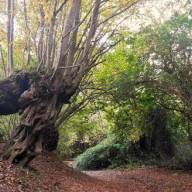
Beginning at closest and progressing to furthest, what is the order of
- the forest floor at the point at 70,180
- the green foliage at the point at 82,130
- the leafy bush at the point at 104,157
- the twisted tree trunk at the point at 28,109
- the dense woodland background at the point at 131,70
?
the forest floor at the point at 70,180, the twisted tree trunk at the point at 28,109, the dense woodland background at the point at 131,70, the green foliage at the point at 82,130, the leafy bush at the point at 104,157

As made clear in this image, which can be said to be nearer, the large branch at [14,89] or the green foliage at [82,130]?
the large branch at [14,89]

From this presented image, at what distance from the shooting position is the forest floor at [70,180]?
27.7ft

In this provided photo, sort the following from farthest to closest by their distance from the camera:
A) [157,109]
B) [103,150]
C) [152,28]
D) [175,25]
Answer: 1. [103,150]
2. [157,109]
3. [152,28]
4. [175,25]

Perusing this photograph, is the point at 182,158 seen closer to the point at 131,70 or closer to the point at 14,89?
the point at 131,70

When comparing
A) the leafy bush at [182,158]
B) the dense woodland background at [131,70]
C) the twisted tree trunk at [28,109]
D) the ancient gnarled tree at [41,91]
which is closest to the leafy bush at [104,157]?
the dense woodland background at [131,70]

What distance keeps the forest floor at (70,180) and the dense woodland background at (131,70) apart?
1.37m

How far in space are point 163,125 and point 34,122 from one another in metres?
11.4

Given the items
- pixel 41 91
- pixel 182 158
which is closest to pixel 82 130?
pixel 182 158

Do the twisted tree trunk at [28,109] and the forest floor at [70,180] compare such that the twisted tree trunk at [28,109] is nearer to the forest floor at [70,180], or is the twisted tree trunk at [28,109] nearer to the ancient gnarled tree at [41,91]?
the ancient gnarled tree at [41,91]

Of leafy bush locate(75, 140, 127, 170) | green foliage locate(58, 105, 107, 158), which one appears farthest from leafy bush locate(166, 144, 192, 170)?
green foliage locate(58, 105, 107, 158)

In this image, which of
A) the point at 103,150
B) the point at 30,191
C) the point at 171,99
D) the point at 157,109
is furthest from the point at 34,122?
the point at 103,150

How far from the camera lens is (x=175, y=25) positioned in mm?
14391

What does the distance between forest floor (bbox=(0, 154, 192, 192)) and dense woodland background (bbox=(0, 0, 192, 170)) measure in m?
1.37

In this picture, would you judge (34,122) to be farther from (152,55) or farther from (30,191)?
(152,55)
